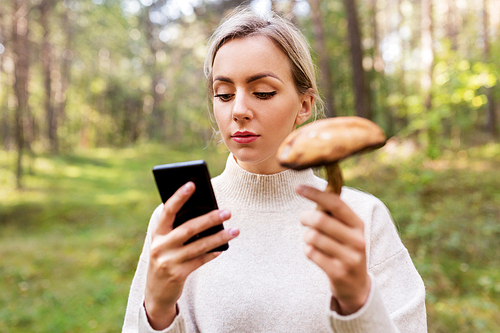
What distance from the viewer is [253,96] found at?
4.42 ft

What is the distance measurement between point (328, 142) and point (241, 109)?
587 millimetres

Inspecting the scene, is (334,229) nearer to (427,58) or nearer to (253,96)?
(253,96)

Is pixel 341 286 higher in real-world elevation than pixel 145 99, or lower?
lower

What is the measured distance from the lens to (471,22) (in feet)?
82.9

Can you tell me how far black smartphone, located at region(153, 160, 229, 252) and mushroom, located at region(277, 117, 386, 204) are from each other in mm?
326

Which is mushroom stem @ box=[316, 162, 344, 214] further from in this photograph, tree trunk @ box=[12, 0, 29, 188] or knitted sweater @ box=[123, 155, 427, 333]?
tree trunk @ box=[12, 0, 29, 188]

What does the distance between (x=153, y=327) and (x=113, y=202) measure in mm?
9586

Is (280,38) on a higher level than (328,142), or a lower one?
higher

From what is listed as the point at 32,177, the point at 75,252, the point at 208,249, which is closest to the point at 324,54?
the point at 75,252

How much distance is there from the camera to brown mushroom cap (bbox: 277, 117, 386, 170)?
2.56 feet

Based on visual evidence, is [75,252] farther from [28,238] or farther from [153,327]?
[153,327]

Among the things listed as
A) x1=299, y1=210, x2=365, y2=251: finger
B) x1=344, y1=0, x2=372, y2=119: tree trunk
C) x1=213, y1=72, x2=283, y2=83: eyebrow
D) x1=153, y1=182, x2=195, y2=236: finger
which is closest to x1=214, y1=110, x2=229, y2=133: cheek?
x1=213, y1=72, x2=283, y2=83: eyebrow

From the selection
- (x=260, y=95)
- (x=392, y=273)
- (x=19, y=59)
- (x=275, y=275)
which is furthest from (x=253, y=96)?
(x=19, y=59)

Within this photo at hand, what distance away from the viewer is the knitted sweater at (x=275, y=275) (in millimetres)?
1438
